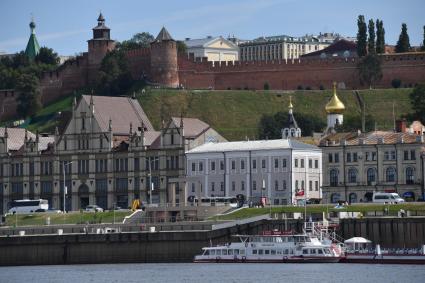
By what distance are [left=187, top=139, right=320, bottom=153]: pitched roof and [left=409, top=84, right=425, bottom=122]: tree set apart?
108ft

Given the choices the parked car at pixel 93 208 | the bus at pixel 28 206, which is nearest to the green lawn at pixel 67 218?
the parked car at pixel 93 208

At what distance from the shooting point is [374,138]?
153500 millimetres

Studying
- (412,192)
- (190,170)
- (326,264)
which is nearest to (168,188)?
(190,170)

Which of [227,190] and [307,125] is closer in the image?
[227,190]

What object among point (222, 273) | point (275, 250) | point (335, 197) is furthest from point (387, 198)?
point (222, 273)

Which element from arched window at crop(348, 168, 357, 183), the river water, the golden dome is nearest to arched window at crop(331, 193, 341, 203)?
arched window at crop(348, 168, 357, 183)

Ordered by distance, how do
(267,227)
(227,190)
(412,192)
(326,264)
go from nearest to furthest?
(326,264), (267,227), (412,192), (227,190)

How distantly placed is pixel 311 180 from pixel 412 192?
11.8 m

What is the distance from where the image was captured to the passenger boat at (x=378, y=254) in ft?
364

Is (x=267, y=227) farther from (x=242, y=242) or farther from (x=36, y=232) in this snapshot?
(x=36, y=232)

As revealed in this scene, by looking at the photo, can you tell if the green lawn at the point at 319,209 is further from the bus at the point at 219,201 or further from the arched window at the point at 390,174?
the arched window at the point at 390,174

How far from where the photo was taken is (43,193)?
17025 centimetres

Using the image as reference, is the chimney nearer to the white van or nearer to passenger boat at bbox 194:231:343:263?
the white van

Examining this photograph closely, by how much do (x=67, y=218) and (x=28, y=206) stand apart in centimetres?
1514
